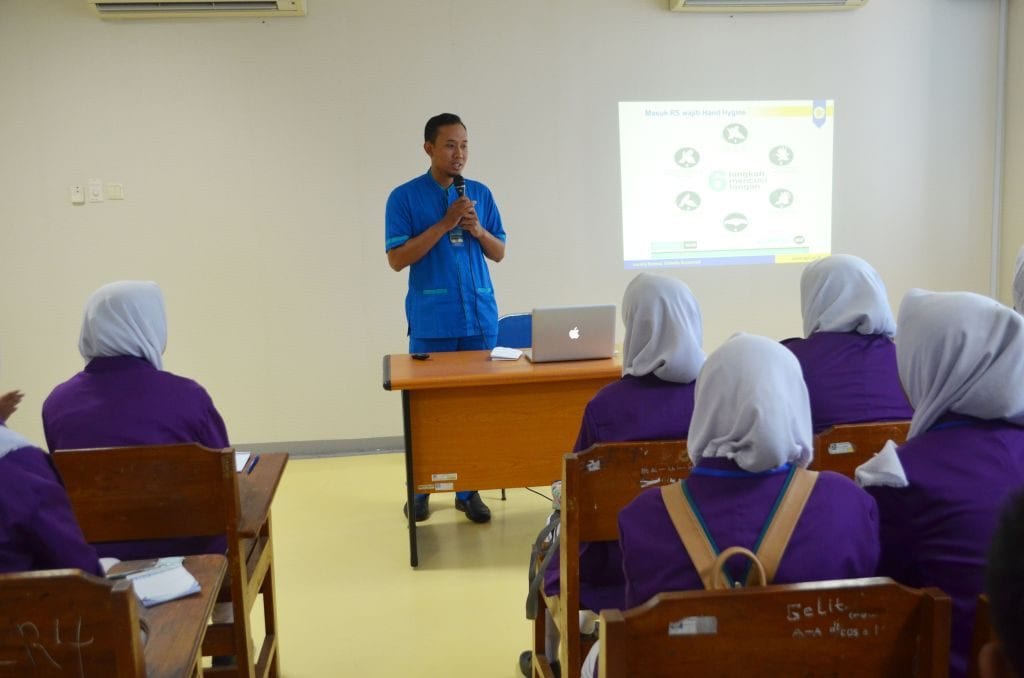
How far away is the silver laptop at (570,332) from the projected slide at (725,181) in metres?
1.89

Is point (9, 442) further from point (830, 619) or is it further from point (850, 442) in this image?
point (850, 442)

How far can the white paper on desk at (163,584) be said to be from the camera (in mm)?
1456

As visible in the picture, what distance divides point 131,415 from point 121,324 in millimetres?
302

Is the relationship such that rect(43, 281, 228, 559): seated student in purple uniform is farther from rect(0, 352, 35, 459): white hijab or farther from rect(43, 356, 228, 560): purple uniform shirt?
rect(0, 352, 35, 459): white hijab

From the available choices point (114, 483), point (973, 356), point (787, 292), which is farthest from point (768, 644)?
point (787, 292)

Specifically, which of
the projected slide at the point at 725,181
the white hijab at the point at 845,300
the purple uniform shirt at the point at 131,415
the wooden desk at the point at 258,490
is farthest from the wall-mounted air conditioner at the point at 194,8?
the white hijab at the point at 845,300

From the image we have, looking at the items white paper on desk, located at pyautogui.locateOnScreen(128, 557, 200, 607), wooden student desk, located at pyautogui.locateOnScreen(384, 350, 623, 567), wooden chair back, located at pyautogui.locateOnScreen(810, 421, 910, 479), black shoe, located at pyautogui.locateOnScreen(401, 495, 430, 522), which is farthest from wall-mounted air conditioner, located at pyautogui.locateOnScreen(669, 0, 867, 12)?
white paper on desk, located at pyautogui.locateOnScreen(128, 557, 200, 607)

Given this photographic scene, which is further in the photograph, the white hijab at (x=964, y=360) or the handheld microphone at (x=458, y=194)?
the handheld microphone at (x=458, y=194)

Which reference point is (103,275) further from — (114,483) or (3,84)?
(114,483)

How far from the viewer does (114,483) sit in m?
1.70

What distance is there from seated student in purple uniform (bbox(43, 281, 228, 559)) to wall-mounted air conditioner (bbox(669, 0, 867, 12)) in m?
3.79

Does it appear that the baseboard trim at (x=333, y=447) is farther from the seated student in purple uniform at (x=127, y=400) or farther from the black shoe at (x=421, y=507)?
the seated student in purple uniform at (x=127, y=400)

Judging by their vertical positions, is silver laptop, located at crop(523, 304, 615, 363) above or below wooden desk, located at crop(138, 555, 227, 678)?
above

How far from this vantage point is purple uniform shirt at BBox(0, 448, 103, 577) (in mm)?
1188
